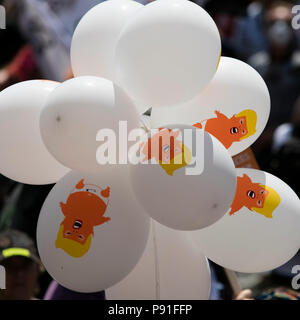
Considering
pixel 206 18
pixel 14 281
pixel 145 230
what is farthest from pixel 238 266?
pixel 14 281

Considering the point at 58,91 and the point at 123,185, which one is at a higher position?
the point at 58,91

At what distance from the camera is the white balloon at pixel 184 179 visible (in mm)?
1558

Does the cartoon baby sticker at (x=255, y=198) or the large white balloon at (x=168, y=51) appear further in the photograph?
the cartoon baby sticker at (x=255, y=198)

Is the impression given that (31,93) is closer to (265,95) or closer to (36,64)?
(265,95)

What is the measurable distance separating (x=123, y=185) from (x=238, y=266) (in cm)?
45

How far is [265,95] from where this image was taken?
1899 mm

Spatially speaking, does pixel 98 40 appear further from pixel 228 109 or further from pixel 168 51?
pixel 228 109

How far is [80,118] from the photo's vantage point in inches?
62.5

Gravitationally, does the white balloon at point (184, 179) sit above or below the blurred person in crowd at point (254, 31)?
below

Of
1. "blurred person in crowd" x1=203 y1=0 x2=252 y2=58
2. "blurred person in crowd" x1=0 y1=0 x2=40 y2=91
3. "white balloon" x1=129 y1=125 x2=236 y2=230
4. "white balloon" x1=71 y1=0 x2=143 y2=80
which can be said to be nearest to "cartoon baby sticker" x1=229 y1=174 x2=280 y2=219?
"white balloon" x1=129 y1=125 x2=236 y2=230

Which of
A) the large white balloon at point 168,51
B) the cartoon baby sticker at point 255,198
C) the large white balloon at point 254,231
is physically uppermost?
the large white balloon at point 168,51

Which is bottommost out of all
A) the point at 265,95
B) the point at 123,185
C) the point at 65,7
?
the point at 123,185

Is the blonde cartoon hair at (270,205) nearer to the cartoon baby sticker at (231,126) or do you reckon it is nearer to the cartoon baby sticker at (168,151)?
the cartoon baby sticker at (231,126)

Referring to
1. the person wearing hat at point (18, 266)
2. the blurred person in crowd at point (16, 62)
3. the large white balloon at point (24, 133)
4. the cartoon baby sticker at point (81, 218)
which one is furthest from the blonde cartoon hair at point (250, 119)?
the blurred person in crowd at point (16, 62)
